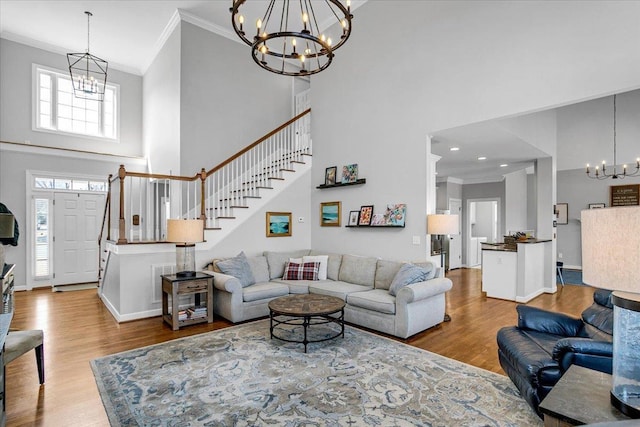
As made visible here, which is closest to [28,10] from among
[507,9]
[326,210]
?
[326,210]

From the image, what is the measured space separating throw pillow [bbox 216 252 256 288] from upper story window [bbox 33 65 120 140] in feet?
18.1

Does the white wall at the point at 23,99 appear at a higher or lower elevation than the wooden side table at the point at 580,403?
higher

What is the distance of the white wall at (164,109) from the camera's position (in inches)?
258

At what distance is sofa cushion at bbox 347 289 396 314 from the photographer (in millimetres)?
3988

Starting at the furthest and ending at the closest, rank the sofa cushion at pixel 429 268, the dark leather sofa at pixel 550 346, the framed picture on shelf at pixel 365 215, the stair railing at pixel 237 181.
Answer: the stair railing at pixel 237 181
the framed picture on shelf at pixel 365 215
the sofa cushion at pixel 429 268
the dark leather sofa at pixel 550 346

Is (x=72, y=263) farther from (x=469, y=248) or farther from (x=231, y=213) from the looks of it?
(x=469, y=248)

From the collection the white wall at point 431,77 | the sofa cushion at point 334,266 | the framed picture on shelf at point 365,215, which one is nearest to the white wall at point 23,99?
the white wall at point 431,77

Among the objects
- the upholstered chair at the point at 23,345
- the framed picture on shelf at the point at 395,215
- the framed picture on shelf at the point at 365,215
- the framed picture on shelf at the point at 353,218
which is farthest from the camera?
the framed picture on shelf at the point at 353,218

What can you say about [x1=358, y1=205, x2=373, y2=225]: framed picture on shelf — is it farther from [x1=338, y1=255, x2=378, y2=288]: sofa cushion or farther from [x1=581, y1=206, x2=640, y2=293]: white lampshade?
[x1=581, y1=206, x2=640, y2=293]: white lampshade

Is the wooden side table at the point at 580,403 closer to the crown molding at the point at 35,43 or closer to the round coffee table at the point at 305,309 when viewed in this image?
the round coffee table at the point at 305,309

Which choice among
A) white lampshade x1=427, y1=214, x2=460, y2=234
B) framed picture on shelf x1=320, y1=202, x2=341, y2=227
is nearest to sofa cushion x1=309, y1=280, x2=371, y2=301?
white lampshade x1=427, y1=214, x2=460, y2=234

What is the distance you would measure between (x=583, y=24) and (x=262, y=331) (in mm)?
4957

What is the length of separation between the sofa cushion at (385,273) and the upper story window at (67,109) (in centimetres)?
724

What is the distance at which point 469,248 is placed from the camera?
387 inches
